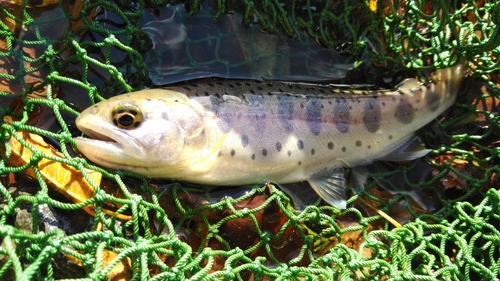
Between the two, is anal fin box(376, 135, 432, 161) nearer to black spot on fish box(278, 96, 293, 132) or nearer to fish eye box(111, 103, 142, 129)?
black spot on fish box(278, 96, 293, 132)

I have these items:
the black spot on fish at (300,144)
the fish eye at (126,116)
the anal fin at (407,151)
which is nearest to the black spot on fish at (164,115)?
the fish eye at (126,116)

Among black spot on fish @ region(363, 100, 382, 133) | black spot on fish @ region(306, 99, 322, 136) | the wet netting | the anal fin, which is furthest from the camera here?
the anal fin

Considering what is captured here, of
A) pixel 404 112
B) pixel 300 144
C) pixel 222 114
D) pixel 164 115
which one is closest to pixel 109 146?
pixel 164 115

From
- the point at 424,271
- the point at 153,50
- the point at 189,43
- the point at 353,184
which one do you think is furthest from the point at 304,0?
the point at 424,271

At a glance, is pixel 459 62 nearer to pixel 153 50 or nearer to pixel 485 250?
pixel 485 250

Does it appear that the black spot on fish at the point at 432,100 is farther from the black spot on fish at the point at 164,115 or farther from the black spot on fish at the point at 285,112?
the black spot on fish at the point at 164,115

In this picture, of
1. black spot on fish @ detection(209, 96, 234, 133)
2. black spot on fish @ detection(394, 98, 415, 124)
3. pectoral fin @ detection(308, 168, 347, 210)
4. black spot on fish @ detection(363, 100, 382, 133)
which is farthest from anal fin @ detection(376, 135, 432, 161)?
black spot on fish @ detection(209, 96, 234, 133)
